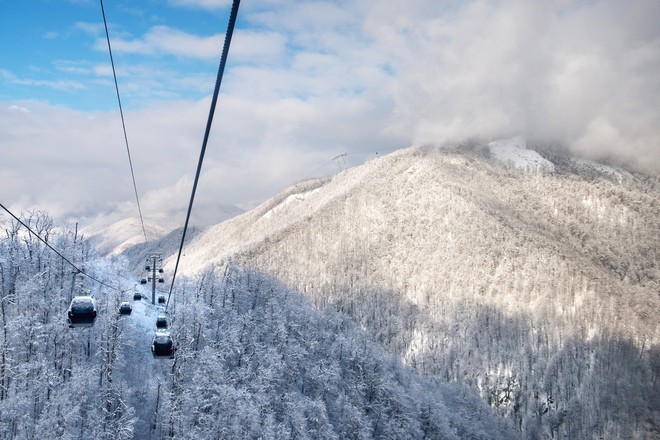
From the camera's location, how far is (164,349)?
3628 cm

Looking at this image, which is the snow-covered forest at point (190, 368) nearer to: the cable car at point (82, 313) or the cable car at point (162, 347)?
the cable car at point (162, 347)

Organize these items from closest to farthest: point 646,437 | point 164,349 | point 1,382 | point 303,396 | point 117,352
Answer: point 164,349 < point 1,382 < point 117,352 < point 303,396 < point 646,437

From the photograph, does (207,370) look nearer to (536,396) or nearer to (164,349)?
(164,349)

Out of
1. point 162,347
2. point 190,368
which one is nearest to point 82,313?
point 162,347

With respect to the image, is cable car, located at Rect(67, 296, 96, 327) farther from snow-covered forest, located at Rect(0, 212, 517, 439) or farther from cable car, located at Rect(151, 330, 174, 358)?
snow-covered forest, located at Rect(0, 212, 517, 439)

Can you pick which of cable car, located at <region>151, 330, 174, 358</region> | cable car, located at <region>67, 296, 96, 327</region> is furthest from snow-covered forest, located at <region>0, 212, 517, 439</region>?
cable car, located at <region>67, 296, 96, 327</region>

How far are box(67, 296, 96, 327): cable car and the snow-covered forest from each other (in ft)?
81.0

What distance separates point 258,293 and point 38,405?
50.3 meters

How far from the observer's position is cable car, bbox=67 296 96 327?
33.6 meters

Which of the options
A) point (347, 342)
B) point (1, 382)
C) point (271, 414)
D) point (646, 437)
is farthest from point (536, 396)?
point (1, 382)

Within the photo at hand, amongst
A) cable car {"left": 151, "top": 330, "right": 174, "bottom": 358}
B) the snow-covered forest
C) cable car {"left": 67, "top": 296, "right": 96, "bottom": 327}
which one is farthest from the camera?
the snow-covered forest

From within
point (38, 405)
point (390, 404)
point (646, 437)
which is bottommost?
point (646, 437)

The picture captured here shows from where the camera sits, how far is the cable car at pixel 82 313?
1323 inches

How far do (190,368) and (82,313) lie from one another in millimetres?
42187
